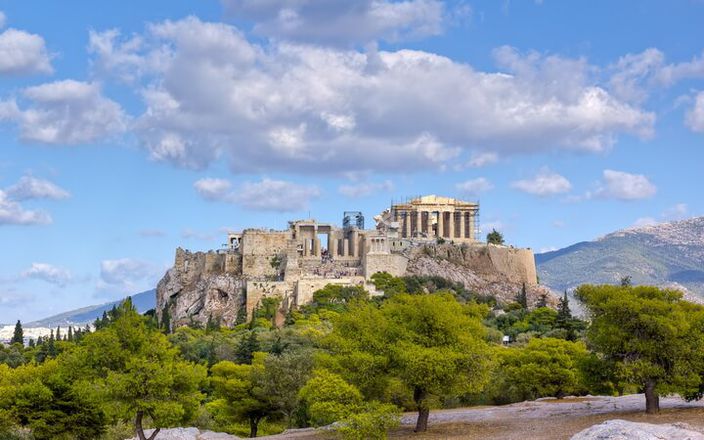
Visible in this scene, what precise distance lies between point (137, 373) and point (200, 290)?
277 feet

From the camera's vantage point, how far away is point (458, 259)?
445 ft

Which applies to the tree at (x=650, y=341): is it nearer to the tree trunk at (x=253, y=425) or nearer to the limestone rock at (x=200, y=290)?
the tree trunk at (x=253, y=425)

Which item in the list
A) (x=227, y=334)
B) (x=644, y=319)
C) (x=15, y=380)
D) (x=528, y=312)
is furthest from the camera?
(x=528, y=312)

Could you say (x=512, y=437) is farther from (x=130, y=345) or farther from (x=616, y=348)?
(x=130, y=345)

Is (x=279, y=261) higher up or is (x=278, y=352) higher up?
(x=279, y=261)

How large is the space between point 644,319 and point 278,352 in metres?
44.3

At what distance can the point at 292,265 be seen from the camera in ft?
413

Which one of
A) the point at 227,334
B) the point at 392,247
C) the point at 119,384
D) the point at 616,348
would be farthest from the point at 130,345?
the point at 392,247

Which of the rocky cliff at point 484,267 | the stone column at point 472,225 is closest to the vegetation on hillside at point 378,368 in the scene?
the rocky cliff at point 484,267

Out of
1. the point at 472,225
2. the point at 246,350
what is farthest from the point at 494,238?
the point at 246,350

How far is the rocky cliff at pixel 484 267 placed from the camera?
428 feet

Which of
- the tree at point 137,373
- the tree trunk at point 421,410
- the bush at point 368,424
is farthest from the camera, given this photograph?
the tree trunk at point 421,410

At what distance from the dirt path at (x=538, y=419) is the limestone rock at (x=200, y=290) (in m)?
71.4

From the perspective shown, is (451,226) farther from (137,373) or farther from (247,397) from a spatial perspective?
(137,373)
